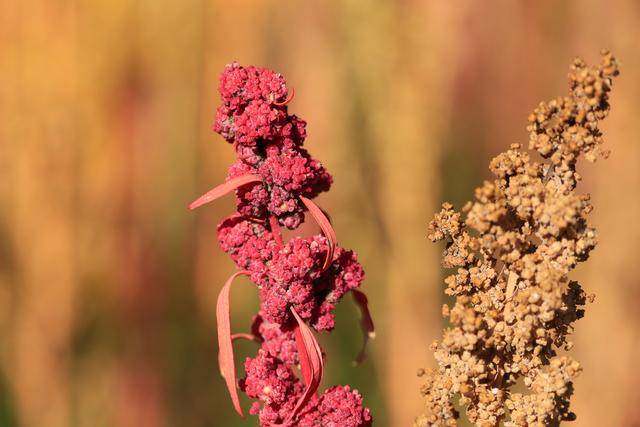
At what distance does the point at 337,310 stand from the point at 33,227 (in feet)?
Result: 2.78

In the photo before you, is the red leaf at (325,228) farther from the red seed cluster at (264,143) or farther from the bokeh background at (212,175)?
the bokeh background at (212,175)

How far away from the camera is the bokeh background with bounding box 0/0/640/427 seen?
6.46 ft

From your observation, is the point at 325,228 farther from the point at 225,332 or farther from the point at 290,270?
the point at 225,332

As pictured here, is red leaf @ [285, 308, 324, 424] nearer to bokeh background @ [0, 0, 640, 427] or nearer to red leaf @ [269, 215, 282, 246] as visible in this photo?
red leaf @ [269, 215, 282, 246]

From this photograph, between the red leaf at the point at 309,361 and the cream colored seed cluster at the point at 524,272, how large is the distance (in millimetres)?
157

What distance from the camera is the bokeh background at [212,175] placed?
1.97 m

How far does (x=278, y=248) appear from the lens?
3.37ft

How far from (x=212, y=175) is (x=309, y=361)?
1084 millimetres

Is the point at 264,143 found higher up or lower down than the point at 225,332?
higher up

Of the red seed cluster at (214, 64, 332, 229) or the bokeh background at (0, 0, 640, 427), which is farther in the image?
the bokeh background at (0, 0, 640, 427)

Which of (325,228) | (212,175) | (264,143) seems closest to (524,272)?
(325,228)

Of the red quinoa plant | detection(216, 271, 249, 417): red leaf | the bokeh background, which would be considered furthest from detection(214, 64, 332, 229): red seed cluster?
the bokeh background

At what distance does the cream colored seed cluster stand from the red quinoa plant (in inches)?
5.8

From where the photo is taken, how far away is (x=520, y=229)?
1025 millimetres
